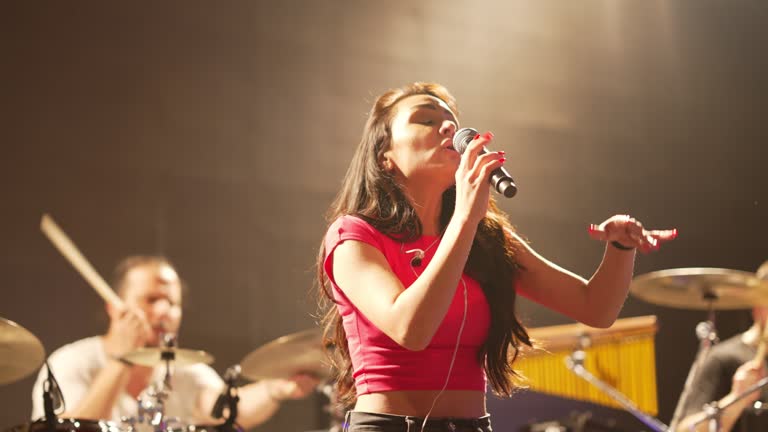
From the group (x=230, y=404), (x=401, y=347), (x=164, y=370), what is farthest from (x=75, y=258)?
(x=401, y=347)

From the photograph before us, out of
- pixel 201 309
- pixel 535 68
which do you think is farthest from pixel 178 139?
pixel 535 68

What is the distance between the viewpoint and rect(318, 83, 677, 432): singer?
157cm

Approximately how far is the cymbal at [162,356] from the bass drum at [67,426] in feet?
2.04

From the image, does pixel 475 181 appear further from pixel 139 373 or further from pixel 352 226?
pixel 139 373

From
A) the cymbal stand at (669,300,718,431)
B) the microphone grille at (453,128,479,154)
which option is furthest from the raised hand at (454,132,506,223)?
the cymbal stand at (669,300,718,431)

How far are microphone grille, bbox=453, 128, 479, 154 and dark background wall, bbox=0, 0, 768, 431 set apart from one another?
2.26 meters

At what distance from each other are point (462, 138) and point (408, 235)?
0.25m

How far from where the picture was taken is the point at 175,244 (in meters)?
4.15

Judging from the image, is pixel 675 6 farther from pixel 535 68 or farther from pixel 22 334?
pixel 22 334

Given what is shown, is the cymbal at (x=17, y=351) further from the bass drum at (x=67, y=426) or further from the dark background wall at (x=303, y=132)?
the dark background wall at (x=303, y=132)

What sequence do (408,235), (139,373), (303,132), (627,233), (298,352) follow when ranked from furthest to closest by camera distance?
1. (303,132)
2. (139,373)
3. (298,352)
4. (408,235)
5. (627,233)

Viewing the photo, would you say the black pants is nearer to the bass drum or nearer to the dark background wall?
the bass drum

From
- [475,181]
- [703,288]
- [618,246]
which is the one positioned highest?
[475,181]

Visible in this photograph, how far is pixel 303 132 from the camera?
4.51m
